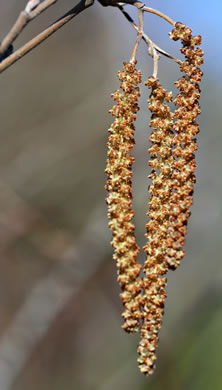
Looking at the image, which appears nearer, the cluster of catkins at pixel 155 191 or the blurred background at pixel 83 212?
the cluster of catkins at pixel 155 191

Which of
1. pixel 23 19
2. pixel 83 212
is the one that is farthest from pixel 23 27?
pixel 83 212

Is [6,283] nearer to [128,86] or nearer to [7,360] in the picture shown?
[7,360]

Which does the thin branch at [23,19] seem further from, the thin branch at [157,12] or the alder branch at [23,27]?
the thin branch at [157,12]

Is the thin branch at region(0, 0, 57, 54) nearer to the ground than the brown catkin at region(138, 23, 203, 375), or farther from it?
farther from it

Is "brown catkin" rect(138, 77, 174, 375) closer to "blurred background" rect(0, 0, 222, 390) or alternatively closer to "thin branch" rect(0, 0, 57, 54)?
"thin branch" rect(0, 0, 57, 54)

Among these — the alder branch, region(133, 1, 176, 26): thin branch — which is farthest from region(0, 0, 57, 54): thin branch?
region(133, 1, 176, 26): thin branch

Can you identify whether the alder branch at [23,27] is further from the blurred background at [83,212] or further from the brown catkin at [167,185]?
the blurred background at [83,212]

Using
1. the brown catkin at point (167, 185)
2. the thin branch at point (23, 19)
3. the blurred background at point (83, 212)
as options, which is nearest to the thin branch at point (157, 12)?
the brown catkin at point (167, 185)

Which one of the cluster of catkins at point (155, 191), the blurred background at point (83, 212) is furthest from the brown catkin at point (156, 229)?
the blurred background at point (83, 212)

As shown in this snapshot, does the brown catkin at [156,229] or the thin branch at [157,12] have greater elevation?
the thin branch at [157,12]
